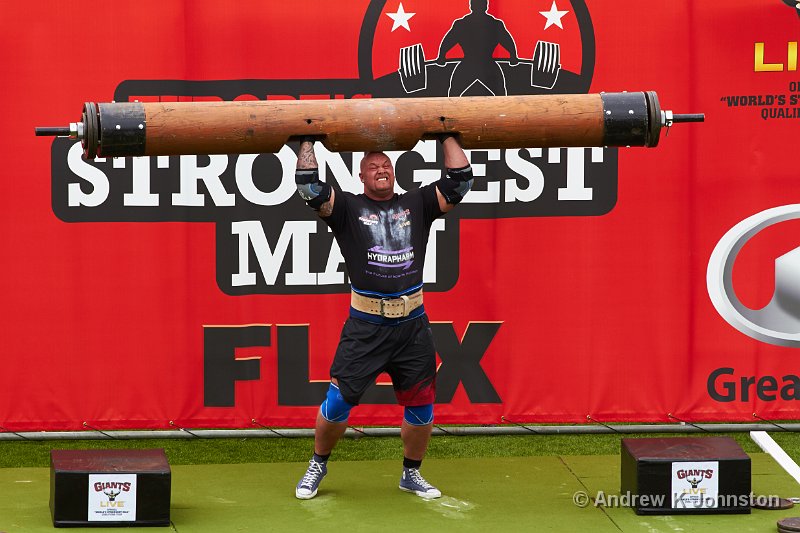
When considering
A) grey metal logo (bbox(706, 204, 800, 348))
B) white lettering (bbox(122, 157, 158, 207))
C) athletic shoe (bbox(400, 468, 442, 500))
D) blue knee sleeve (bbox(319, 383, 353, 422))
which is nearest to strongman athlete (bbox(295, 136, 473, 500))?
blue knee sleeve (bbox(319, 383, 353, 422))

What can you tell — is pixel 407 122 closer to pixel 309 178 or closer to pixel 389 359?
pixel 309 178

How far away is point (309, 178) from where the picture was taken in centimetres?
533

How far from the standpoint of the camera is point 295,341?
6.70 m

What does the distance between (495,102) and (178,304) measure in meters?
2.12

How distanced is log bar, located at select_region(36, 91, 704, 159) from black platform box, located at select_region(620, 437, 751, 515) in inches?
50.0

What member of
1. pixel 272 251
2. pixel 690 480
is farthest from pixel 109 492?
pixel 690 480

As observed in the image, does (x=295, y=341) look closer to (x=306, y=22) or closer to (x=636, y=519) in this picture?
(x=306, y=22)

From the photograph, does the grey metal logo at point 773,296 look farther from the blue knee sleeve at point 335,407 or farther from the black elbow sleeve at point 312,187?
the black elbow sleeve at point 312,187

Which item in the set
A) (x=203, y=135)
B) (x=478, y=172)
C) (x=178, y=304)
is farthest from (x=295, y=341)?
(x=203, y=135)

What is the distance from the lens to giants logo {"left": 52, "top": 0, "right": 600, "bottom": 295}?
6.61 m

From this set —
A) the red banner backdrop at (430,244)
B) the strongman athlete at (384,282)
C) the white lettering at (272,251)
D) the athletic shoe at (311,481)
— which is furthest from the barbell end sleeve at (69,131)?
the athletic shoe at (311,481)

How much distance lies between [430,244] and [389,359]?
48.9 inches

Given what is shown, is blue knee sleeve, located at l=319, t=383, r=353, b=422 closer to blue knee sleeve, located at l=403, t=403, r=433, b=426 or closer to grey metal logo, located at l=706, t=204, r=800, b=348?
blue knee sleeve, located at l=403, t=403, r=433, b=426

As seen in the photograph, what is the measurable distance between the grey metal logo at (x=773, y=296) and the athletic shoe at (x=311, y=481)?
2.27m
